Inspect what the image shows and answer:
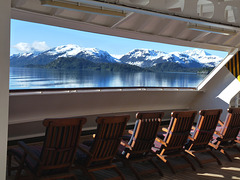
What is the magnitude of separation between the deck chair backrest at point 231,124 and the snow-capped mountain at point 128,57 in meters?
3.55

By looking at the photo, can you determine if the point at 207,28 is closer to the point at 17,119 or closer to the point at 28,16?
the point at 28,16

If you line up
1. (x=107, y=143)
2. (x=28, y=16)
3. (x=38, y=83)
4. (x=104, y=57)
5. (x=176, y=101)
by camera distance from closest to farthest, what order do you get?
(x=107, y=143) < (x=28, y=16) < (x=38, y=83) < (x=104, y=57) < (x=176, y=101)

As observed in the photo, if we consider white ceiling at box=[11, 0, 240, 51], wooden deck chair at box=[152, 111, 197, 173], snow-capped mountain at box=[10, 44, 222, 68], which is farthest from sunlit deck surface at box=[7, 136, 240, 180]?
snow-capped mountain at box=[10, 44, 222, 68]

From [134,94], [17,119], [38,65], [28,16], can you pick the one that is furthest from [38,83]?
[134,94]

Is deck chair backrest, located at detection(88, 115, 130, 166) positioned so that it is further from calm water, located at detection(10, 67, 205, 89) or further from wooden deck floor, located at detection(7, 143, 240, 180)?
calm water, located at detection(10, 67, 205, 89)

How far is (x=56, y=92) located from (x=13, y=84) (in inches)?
35.0

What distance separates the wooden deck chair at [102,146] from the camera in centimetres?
344

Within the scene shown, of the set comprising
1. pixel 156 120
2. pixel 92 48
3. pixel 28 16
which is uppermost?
pixel 28 16

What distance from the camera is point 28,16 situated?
5.27 m

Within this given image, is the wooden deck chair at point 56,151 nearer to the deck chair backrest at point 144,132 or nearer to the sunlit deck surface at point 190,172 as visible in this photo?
the sunlit deck surface at point 190,172

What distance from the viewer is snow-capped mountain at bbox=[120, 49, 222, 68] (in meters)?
8.00

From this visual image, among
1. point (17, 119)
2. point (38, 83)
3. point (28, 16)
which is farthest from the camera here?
point (38, 83)

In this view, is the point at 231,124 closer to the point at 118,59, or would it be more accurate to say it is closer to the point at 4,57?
the point at 118,59

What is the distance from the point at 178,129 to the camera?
4.21 m
